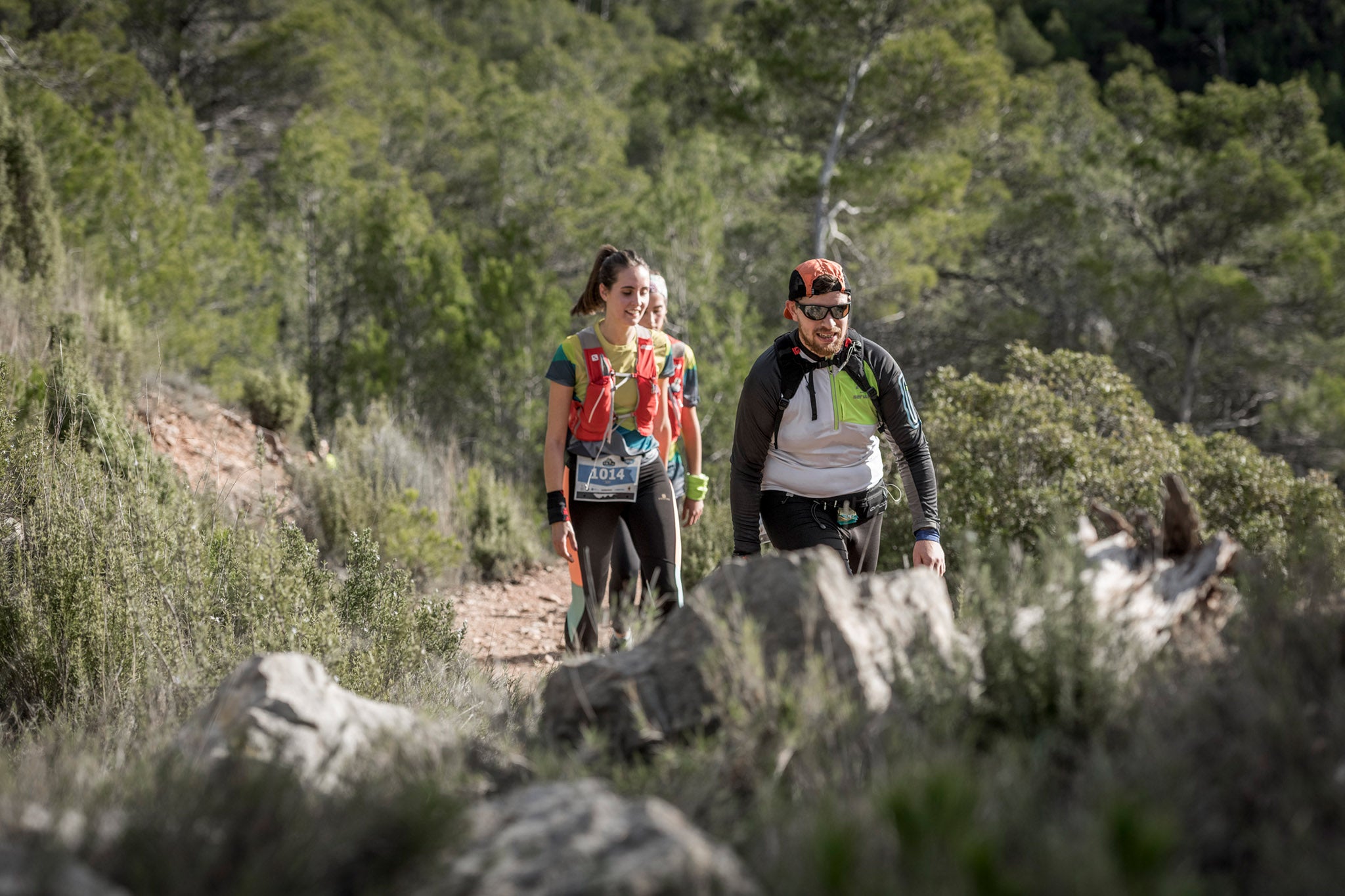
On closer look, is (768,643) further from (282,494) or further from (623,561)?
(282,494)

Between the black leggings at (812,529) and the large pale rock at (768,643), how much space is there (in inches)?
33.6

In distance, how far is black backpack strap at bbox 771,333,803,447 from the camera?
10.4ft

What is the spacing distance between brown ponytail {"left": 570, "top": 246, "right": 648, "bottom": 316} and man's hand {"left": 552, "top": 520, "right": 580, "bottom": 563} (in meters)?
0.83

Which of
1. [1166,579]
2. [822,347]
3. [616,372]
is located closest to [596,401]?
[616,372]

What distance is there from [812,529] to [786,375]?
0.52 metres

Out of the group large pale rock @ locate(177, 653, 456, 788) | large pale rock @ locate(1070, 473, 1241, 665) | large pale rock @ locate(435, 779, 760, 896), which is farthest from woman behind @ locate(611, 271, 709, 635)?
large pale rock @ locate(435, 779, 760, 896)

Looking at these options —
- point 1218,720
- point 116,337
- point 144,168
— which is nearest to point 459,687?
point 1218,720

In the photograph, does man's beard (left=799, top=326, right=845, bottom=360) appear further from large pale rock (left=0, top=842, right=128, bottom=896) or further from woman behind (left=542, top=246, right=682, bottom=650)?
large pale rock (left=0, top=842, right=128, bottom=896)

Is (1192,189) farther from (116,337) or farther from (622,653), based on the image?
(622,653)

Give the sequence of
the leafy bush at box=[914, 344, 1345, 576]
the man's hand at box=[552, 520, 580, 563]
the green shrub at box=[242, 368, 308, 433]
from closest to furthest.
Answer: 1. the man's hand at box=[552, 520, 580, 563]
2. the leafy bush at box=[914, 344, 1345, 576]
3. the green shrub at box=[242, 368, 308, 433]

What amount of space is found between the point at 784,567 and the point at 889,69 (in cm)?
1273

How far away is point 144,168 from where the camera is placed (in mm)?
10211

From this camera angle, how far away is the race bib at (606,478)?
363 cm

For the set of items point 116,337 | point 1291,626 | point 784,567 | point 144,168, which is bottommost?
point 1291,626
